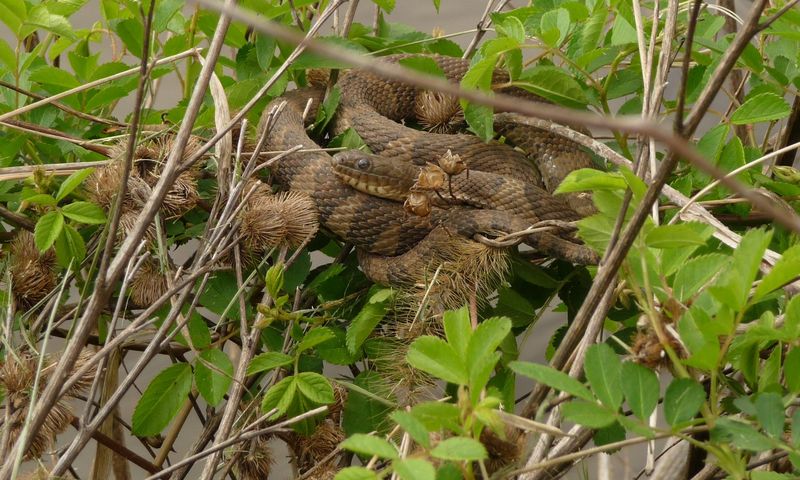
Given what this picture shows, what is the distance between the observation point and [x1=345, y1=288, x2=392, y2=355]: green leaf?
1389 millimetres

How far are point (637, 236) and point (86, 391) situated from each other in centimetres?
81

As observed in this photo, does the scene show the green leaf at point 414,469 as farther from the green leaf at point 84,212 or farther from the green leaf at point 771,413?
the green leaf at point 84,212

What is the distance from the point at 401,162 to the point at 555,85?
40cm

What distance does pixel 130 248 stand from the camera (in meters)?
1.10

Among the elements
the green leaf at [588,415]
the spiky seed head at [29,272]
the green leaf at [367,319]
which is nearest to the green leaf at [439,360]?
the green leaf at [588,415]

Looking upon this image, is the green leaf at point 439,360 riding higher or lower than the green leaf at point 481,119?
lower

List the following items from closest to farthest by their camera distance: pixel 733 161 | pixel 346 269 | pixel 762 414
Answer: pixel 762 414 → pixel 733 161 → pixel 346 269

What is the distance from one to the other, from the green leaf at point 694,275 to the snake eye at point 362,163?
86cm

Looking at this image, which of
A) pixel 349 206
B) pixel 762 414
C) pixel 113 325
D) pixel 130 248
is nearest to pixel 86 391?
pixel 113 325

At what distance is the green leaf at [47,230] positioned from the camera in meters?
1.37

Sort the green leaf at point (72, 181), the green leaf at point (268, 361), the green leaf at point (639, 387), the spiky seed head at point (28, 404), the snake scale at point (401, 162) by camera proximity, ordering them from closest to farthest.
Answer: the green leaf at point (639, 387)
the spiky seed head at point (28, 404)
the green leaf at point (268, 361)
the green leaf at point (72, 181)
the snake scale at point (401, 162)

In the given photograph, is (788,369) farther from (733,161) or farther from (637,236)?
Result: (733,161)

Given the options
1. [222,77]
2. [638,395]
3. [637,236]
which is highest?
[637,236]

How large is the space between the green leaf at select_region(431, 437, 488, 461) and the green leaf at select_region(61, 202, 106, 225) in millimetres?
808
